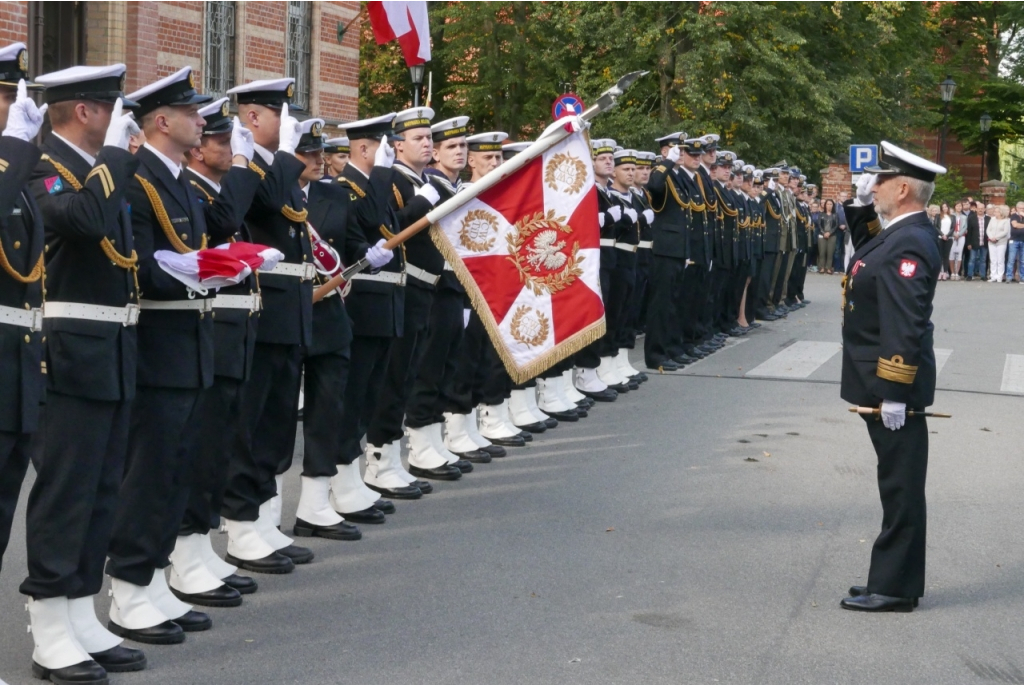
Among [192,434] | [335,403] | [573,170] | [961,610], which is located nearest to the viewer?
[192,434]

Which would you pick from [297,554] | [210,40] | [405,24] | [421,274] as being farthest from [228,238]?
[210,40]

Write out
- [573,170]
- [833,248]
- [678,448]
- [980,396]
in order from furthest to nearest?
[833,248] → [980,396] → [678,448] → [573,170]

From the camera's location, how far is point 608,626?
616 centimetres

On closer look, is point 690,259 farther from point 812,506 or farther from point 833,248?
point 833,248

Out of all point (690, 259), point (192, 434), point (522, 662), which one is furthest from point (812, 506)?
point (690, 259)

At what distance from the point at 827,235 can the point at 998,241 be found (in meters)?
4.20

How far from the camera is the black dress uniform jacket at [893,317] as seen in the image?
6441 millimetres

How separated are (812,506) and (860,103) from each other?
28245mm

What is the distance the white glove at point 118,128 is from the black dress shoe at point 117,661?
189 centimetres

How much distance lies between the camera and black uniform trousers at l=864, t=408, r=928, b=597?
651cm

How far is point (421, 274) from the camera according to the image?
895 centimetres

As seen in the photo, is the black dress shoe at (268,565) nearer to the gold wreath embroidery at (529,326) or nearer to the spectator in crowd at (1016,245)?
the gold wreath embroidery at (529,326)

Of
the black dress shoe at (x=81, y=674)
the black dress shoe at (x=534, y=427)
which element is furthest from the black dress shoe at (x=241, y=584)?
the black dress shoe at (x=534, y=427)

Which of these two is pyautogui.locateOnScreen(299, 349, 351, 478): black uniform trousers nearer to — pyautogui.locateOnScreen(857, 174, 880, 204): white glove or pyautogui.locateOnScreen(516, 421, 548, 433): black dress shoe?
pyautogui.locateOnScreen(857, 174, 880, 204): white glove
